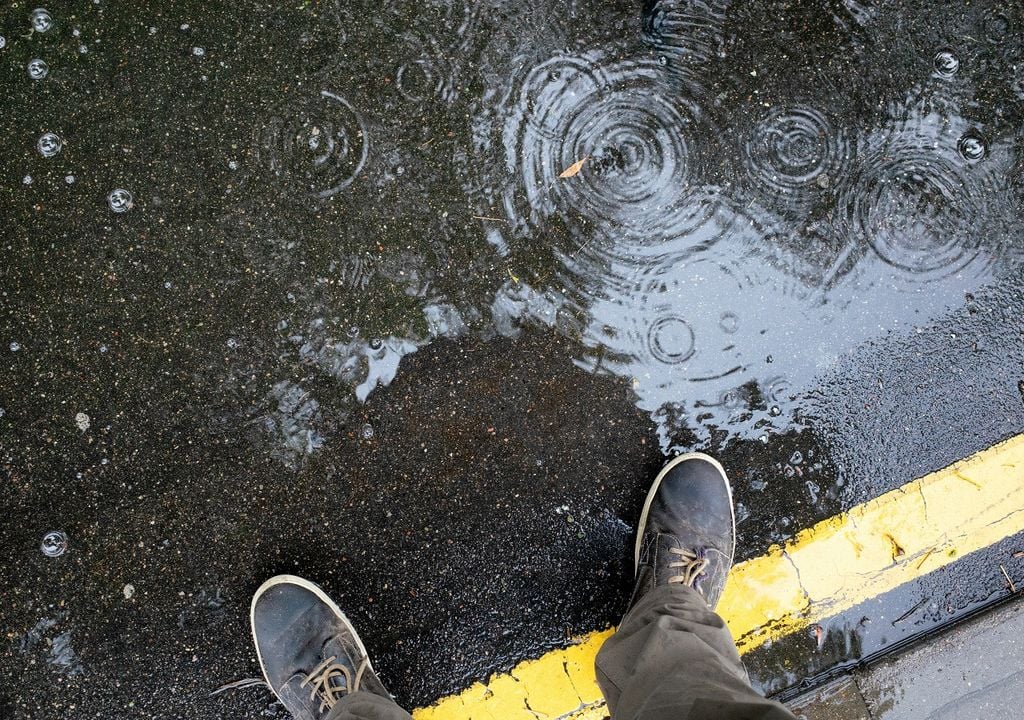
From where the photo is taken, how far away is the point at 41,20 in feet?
7.34

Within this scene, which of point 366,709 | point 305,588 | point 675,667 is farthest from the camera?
point 305,588

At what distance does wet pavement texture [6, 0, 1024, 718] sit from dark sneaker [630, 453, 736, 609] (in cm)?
8

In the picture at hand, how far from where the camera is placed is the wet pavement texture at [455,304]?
7.25 feet

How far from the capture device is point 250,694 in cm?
224

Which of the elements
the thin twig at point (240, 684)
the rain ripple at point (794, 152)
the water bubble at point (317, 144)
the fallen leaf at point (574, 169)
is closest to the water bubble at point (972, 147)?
the rain ripple at point (794, 152)

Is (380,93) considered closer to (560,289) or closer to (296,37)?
(296,37)

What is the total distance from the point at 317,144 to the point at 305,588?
1456mm

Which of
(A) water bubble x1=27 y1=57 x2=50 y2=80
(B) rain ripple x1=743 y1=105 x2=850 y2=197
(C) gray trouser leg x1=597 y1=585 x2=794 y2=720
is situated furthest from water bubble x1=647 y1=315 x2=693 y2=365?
(A) water bubble x1=27 y1=57 x2=50 y2=80

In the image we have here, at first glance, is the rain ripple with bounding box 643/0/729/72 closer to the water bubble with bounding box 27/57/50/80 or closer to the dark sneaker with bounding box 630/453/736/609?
the dark sneaker with bounding box 630/453/736/609

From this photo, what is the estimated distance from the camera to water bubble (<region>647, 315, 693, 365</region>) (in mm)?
2307

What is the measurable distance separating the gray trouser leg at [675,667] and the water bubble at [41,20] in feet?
8.83

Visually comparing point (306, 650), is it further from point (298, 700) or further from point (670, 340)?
point (670, 340)

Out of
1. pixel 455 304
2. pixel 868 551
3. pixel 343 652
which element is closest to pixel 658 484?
pixel 868 551

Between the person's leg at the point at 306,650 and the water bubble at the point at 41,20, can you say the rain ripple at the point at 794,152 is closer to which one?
the person's leg at the point at 306,650
